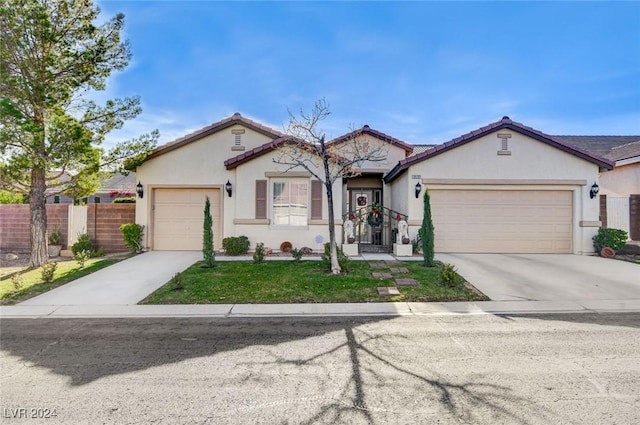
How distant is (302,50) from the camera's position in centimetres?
1263

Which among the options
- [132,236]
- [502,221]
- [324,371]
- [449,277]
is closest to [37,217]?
[132,236]

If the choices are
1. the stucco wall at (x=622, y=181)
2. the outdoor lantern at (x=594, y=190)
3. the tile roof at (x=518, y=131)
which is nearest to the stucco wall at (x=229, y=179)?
the tile roof at (x=518, y=131)

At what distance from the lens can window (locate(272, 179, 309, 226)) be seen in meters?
11.9

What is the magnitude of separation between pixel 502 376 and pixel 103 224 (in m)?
14.0

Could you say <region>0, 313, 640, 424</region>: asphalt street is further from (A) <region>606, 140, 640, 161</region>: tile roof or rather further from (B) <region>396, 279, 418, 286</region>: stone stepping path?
(A) <region>606, 140, 640, 161</region>: tile roof

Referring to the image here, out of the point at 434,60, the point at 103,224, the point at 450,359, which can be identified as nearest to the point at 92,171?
the point at 103,224

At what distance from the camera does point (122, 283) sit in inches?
318

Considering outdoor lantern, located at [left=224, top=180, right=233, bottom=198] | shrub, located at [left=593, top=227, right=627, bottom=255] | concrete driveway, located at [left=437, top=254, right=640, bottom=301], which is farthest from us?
outdoor lantern, located at [left=224, top=180, right=233, bottom=198]

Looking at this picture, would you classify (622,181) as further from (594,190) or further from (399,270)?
(399,270)

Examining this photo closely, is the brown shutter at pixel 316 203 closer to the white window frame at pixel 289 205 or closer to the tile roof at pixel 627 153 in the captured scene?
the white window frame at pixel 289 205

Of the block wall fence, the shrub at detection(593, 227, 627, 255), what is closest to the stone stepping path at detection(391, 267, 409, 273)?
the shrub at detection(593, 227, 627, 255)

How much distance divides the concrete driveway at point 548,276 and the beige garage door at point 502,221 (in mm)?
529

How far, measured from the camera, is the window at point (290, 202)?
1187 centimetres

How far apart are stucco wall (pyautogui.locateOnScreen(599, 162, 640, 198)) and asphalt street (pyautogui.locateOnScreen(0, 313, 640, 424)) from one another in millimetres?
12281
